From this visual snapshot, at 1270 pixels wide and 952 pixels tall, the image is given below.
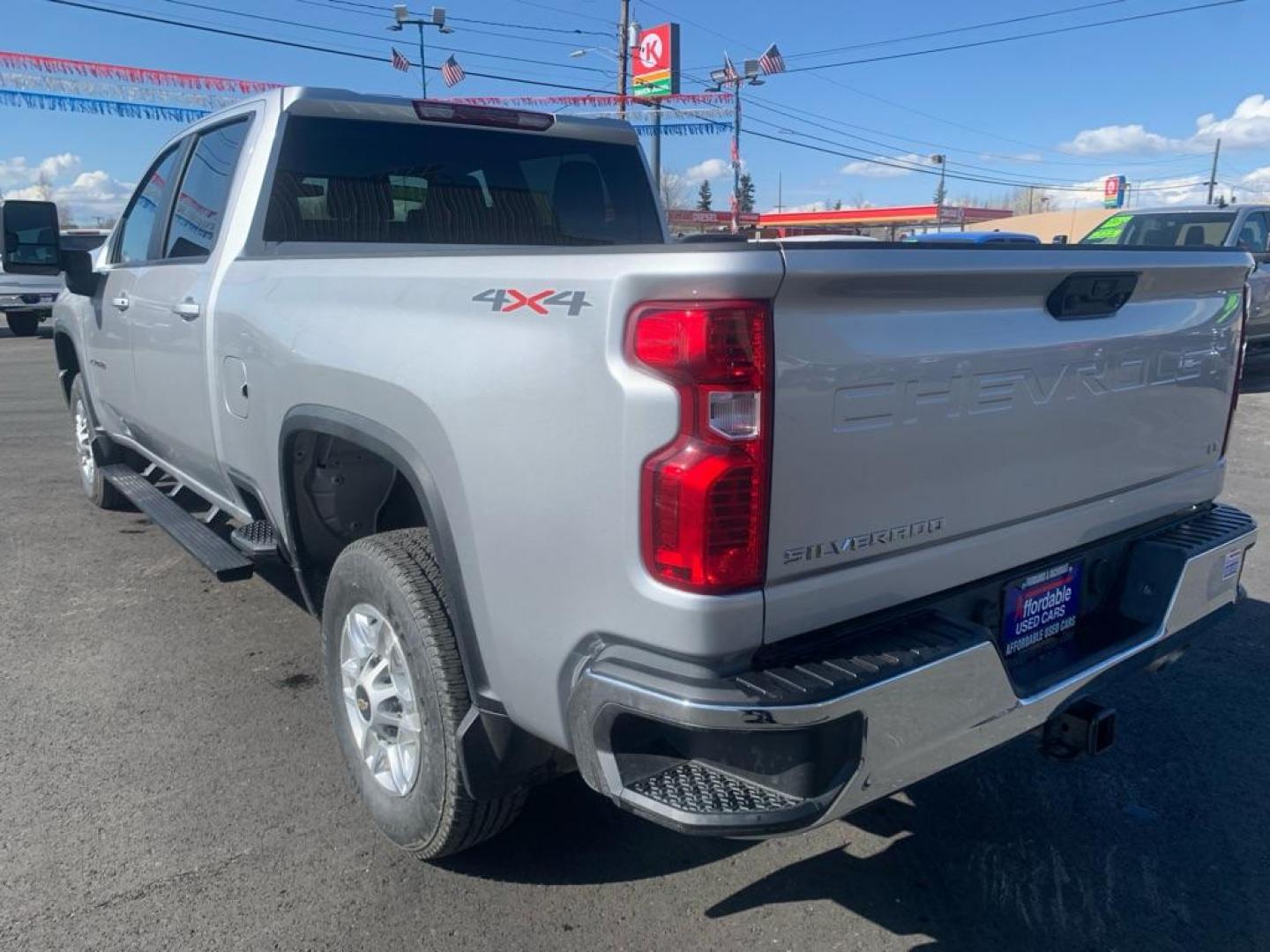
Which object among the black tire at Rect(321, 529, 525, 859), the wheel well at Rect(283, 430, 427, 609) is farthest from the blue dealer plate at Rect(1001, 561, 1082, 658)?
the wheel well at Rect(283, 430, 427, 609)

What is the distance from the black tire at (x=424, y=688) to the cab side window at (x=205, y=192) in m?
1.79

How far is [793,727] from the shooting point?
1.93 meters

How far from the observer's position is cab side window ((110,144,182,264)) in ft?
15.9

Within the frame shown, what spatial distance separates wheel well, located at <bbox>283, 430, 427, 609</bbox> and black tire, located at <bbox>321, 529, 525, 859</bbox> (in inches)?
14.7

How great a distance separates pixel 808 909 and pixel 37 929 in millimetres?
2024

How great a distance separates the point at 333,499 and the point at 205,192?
5.71ft

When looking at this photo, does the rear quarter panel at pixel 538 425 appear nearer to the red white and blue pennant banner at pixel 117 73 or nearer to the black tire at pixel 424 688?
the black tire at pixel 424 688

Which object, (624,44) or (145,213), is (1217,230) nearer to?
(145,213)

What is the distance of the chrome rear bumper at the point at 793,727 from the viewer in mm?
1972

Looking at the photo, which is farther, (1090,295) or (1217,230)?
(1217,230)

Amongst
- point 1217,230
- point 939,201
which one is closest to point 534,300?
point 1217,230

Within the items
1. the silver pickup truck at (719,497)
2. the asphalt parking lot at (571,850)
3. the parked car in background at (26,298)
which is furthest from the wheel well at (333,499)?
the parked car in background at (26,298)

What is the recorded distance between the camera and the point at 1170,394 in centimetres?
293

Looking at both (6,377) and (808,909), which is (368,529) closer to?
(808,909)
